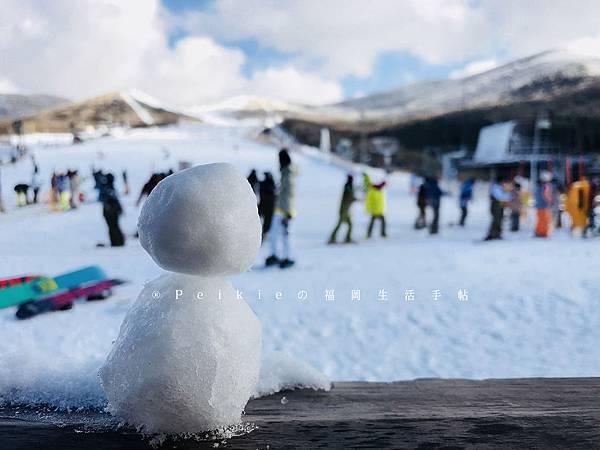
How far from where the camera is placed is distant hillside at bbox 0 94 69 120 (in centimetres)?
261

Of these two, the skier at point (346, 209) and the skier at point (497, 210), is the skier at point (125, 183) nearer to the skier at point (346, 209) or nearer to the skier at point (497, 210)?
the skier at point (346, 209)

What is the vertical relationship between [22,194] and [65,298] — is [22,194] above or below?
above

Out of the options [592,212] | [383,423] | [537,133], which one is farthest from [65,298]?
[537,133]

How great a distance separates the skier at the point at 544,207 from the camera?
24.1 feet

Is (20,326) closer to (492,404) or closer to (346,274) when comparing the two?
(492,404)

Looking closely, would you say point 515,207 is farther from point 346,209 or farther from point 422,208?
point 346,209

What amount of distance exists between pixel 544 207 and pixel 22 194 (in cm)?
689

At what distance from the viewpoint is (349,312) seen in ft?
13.4

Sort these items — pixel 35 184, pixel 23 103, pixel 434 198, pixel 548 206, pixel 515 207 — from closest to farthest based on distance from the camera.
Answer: pixel 23 103
pixel 35 184
pixel 548 206
pixel 515 207
pixel 434 198

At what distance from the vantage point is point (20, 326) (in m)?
3.05

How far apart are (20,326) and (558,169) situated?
2017cm

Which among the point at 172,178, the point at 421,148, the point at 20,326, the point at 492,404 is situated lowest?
the point at 20,326

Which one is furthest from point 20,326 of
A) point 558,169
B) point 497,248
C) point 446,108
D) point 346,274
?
point 446,108

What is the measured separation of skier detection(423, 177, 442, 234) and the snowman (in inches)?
308
